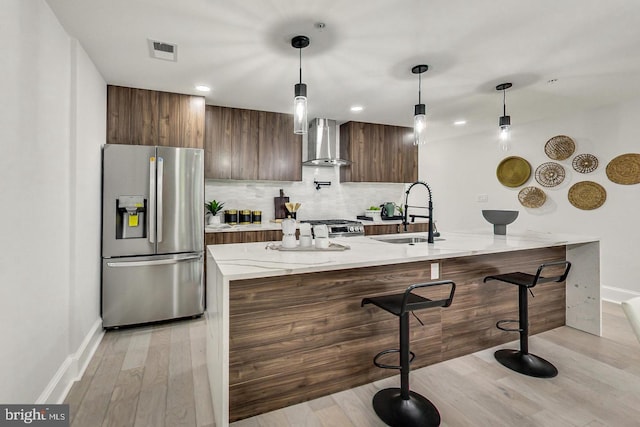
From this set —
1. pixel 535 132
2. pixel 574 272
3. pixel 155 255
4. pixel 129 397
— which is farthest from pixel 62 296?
pixel 535 132

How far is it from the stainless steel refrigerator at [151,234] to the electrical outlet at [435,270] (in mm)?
2264

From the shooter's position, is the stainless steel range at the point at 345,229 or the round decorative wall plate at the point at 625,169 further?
the stainless steel range at the point at 345,229

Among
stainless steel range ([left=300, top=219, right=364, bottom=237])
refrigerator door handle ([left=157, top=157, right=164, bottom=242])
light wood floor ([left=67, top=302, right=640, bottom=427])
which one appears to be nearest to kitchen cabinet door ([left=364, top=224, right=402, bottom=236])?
stainless steel range ([left=300, top=219, right=364, bottom=237])

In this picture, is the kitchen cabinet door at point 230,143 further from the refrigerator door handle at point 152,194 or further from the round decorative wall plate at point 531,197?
the round decorative wall plate at point 531,197

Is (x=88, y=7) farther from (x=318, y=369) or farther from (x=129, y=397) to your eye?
(x=318, y=369)

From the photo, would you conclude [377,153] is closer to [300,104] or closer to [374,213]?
[374,213]

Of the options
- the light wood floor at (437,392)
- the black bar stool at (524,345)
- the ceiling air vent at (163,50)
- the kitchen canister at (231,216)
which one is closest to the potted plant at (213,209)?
the kitchen canister at (231,216)

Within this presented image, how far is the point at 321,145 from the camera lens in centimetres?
444

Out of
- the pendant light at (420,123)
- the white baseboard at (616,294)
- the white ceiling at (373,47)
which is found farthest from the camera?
the white baseboard at (616,294)

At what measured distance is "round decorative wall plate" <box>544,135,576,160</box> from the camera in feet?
13.6

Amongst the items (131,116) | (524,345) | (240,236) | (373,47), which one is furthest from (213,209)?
(524,345)

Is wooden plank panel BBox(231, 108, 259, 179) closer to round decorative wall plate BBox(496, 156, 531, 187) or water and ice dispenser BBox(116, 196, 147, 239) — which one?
water and ice dispenser BBox(116, 196, 147, 239)

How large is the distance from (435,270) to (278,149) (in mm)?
2626

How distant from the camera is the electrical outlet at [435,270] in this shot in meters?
2.24
